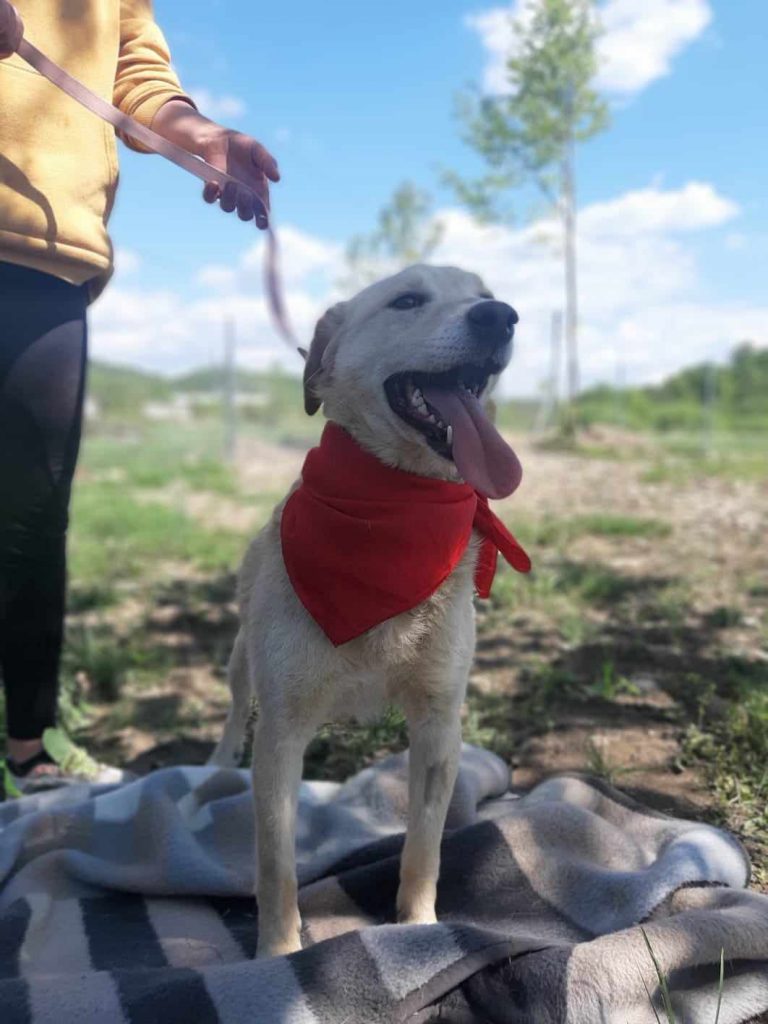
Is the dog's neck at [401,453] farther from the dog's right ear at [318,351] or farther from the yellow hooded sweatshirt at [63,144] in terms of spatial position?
the yellow hooded sweatshirt at [63,144]

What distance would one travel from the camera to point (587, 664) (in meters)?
3.85

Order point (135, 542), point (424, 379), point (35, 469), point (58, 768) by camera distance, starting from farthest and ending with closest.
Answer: point (135, 542), point (58, 768), point (35, 469), point (424, 379)

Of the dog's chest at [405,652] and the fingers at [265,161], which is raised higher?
the fingers at [265,161]

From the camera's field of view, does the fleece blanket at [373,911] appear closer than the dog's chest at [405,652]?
Yes

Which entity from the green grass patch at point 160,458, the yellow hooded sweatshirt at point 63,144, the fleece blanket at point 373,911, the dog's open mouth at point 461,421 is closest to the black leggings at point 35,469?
the yellow hooded sweatshirt at point 63,144

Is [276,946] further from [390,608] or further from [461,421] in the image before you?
[461,421]

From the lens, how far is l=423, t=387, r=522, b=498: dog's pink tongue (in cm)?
203

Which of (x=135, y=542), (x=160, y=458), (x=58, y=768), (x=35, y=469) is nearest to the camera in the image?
(x=35, y=469)

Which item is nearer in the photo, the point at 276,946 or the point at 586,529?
the point at 276,946

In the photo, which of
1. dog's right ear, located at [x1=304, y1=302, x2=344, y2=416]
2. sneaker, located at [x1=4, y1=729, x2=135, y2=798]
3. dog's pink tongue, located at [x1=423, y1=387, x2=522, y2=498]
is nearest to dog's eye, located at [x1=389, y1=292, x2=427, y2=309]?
dog's right ear, located at [x1=304, y1=302, x2=344, y2=416]

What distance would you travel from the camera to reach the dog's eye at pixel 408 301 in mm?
2342

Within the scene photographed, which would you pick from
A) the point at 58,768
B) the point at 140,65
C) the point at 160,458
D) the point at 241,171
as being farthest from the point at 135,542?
the point at 160,458

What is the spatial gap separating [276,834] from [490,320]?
1298mm

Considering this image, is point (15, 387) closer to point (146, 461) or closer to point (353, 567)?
point (353, 567)
